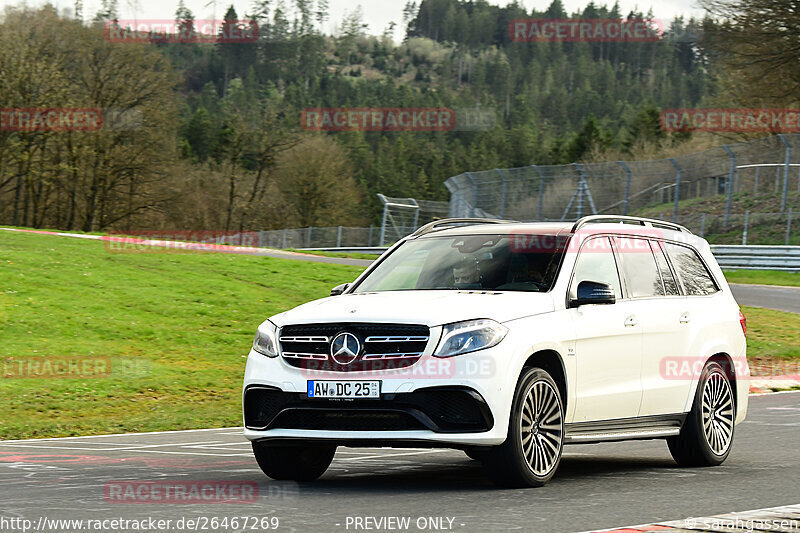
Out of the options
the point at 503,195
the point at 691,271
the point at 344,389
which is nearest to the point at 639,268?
the point at 691,271

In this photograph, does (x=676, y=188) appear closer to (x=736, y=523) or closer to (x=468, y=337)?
(x=468, y=337)

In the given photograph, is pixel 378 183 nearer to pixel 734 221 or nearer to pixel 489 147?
pixel 489 147

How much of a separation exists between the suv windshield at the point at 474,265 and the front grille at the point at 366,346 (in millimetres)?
1154

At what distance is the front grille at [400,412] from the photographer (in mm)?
7879

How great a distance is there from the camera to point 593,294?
28.8 ft

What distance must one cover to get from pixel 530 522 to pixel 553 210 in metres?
38.5

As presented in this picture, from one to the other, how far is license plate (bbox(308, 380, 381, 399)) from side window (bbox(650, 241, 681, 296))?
10.7ft

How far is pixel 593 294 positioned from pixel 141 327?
14.9 metres

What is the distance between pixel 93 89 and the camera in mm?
63281
